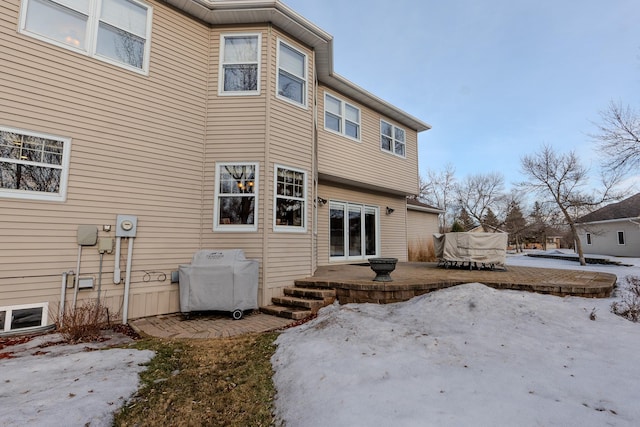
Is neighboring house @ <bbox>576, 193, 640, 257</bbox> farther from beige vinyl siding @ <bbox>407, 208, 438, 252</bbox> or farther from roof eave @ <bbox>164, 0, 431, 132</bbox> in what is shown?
roof eave @ <bbox>164, 0, 431, 132</bbox>

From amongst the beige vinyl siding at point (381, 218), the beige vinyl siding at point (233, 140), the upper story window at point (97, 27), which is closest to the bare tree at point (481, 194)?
the beige vinyl siding at point (381, 218)

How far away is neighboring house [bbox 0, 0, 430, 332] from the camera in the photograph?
4.43m

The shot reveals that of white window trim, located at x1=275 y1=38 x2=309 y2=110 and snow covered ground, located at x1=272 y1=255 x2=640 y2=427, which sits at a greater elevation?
white window trim, located at x1=275 y1=38 x2=309 y2=110

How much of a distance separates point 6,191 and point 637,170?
73.6 ft

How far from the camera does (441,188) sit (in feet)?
113

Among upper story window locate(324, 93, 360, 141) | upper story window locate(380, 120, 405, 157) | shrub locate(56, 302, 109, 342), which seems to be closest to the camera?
shrub locate(56, 302, 109, 342)

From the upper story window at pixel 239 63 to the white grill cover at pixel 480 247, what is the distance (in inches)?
259

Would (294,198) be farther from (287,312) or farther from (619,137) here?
A: (619,137)

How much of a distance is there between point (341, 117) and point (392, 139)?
271cm

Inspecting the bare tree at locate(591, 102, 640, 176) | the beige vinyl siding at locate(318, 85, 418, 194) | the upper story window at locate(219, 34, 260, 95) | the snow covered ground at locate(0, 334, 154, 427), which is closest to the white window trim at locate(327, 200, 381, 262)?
the beige vinyl siding at locate(318, 85, 418, 194)

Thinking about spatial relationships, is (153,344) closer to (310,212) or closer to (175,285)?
(175,285)

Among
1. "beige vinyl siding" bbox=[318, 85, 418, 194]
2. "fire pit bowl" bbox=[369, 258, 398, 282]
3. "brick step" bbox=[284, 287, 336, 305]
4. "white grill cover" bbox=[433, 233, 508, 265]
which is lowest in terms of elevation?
"brick step" bbox=[284, 287, 336, 305]

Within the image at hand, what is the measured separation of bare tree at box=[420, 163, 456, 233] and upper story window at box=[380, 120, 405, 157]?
24528 mm

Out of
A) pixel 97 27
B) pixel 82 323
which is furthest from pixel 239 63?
pixel 82 323
